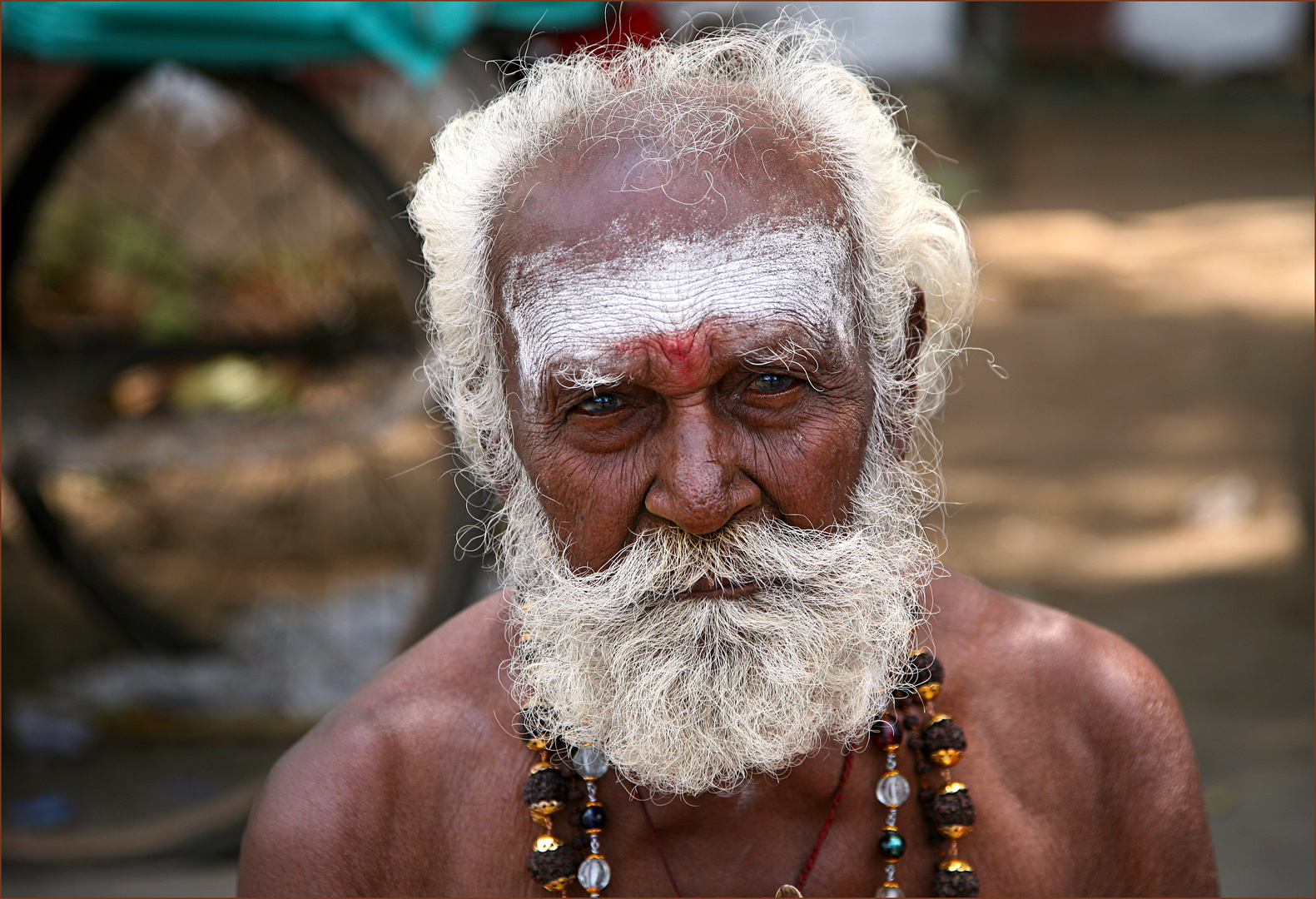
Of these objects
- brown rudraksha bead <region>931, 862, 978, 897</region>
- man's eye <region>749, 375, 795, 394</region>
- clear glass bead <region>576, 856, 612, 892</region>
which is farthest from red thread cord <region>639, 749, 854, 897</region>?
man's eye <region>749, 375, 795, 394</region>

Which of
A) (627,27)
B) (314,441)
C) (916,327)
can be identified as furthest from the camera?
(314,441)

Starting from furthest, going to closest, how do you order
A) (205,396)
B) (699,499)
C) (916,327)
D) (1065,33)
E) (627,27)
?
(1065,33), (205,396), (627,27), (916,327), (699,499)

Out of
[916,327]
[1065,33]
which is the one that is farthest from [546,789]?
[1065,33]

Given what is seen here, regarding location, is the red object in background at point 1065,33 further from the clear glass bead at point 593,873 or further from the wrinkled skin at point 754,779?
the clear glass bead at point 593,873

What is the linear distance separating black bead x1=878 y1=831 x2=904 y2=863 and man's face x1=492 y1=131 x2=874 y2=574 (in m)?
0.57

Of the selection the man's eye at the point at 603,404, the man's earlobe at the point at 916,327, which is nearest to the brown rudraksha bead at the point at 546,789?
the man's eye at the point at 603,404

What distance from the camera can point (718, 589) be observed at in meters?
1.75

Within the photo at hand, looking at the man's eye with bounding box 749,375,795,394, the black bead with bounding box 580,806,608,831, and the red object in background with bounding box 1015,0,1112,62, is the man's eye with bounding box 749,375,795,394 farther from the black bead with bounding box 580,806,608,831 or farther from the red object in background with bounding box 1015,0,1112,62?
the red object in background with bounding box 1015,0,1112,62

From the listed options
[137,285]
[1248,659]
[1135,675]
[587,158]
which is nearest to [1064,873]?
[1135,675]

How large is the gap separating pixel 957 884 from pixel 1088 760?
1.13ft

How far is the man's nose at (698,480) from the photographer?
65.7 inches

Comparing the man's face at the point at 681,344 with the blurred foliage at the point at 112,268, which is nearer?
the man's face at the point at 681,344

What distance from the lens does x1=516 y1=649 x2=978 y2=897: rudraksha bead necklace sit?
6.18 feet

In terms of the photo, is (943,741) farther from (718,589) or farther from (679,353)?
(679,353)
